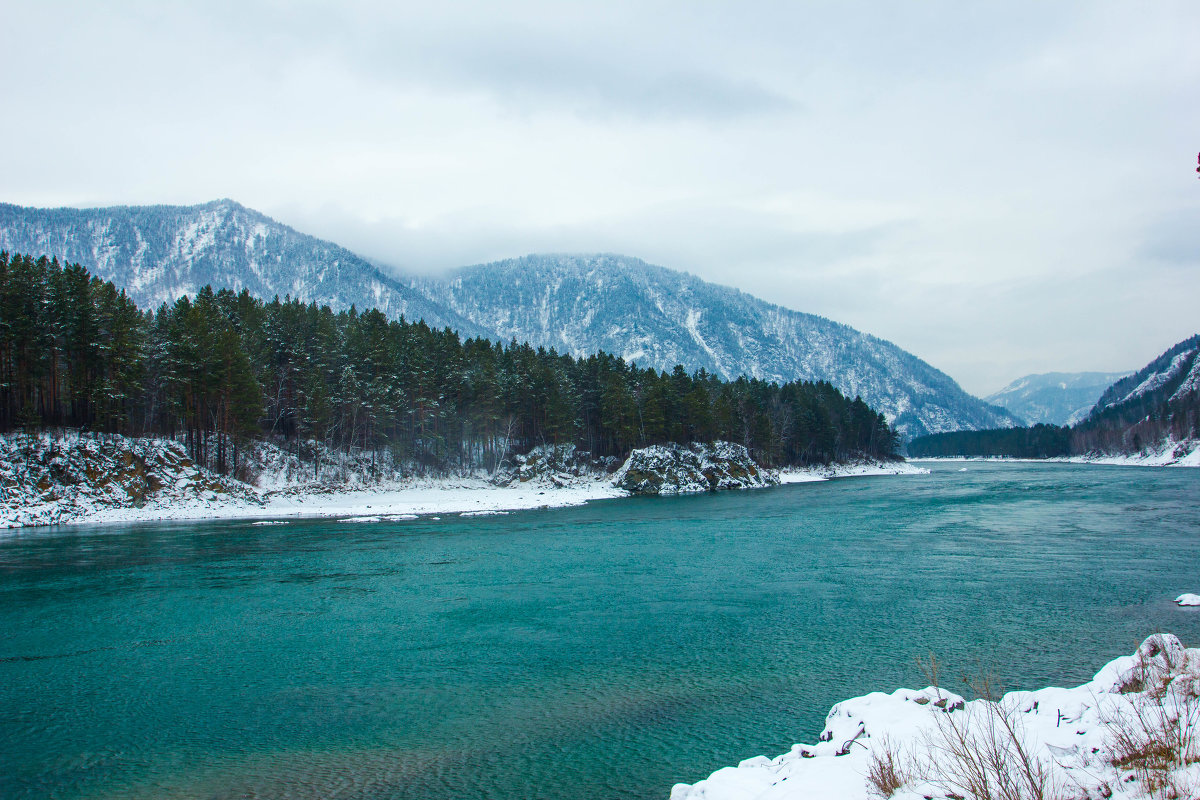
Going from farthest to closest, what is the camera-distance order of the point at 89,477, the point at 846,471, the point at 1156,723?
the point at 846,471 → the point at 89,477 → the point at 1156,723

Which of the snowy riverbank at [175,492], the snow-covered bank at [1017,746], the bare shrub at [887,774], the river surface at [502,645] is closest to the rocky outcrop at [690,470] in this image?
the snowy riverbank at [175,492]

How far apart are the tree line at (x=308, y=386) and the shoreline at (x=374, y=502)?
25.0ft

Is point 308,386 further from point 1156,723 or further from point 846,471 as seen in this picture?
point 846,471

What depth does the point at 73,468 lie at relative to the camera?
58.1 metres

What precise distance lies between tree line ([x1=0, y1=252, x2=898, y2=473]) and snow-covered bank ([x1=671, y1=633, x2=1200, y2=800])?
230ft

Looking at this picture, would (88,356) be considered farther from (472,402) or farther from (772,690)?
(772,690)

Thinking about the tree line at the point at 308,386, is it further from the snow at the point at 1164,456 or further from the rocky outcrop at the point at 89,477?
the snow at the point at 1164,456

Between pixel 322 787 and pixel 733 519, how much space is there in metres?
48.6

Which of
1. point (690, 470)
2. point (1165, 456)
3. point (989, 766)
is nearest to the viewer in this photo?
point (989, 766)

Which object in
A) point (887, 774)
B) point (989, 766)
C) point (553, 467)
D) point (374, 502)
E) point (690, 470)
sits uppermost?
point (989, 766)

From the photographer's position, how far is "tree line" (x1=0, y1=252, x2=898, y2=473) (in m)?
60.8

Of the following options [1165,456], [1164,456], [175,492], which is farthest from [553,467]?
[1164,456]

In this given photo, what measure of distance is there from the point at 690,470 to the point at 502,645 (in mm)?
77907

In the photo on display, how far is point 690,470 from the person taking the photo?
323 ft
